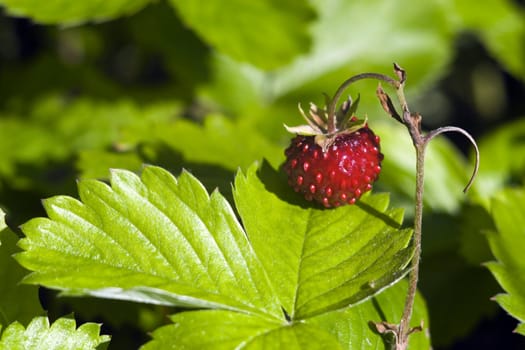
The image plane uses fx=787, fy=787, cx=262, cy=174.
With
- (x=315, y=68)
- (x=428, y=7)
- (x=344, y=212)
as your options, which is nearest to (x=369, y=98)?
(x=315, y=68)

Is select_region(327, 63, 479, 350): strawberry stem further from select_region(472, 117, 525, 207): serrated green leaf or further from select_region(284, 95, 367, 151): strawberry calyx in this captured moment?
select_region(472, 117, 525, 207): serrated green leaf

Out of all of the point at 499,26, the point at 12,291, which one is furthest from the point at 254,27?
the point at 499,26

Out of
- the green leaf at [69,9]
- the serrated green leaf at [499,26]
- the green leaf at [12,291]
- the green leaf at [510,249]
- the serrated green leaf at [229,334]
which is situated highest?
the serrated green leaf at [499,26]

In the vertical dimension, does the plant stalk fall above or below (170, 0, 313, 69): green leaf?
below

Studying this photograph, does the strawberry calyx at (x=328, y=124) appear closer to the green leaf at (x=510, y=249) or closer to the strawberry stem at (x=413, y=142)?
the strawberry stem at (x=413, y=142)

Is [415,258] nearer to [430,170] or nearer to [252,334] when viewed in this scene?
[252,334]

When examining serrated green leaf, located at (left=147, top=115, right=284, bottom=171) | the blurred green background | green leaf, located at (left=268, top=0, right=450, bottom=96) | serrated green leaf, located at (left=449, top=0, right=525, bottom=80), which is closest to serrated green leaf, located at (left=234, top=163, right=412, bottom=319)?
the blurred green background

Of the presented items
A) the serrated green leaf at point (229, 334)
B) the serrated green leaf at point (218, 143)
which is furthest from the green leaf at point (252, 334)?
the serrated green leaf at point (218, 143)
